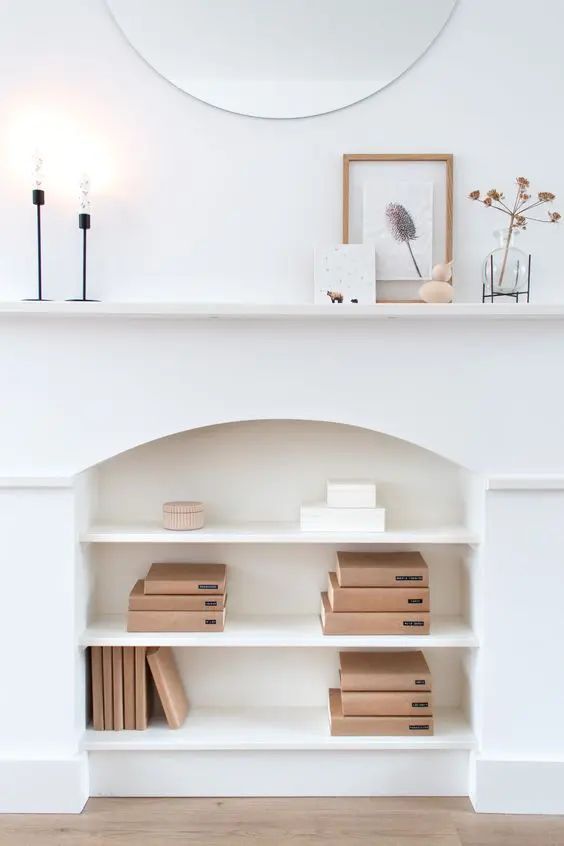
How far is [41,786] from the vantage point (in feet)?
6.10

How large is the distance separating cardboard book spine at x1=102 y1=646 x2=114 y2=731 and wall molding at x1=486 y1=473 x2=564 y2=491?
1.09 metres

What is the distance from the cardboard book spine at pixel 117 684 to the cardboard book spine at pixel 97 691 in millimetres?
34

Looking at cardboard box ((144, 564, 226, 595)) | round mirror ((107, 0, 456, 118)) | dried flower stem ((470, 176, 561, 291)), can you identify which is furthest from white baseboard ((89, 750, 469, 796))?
round mirror ((107, 0, 456, 118))

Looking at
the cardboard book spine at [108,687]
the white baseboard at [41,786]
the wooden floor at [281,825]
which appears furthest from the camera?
the cardboard book spine at [108,687]

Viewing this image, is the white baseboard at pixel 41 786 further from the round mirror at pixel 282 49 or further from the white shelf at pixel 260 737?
the round mirror at pixel 282 49

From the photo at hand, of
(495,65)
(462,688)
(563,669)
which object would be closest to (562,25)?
(495,65)

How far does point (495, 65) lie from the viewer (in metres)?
2.01

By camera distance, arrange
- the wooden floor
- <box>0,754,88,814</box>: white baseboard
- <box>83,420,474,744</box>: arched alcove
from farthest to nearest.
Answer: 1. <box>83,420,474,744</box>: arched alcove
2. <box>0,754,88,814</box>: white baseboard
3. the wooden floor

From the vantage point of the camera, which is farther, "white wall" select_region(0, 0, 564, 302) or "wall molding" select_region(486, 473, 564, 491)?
"white wall" select_region(0, 0, 564, 302)

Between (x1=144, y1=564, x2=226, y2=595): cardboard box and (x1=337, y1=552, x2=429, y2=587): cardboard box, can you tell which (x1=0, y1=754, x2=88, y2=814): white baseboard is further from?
(x1=337, y1=552, x2=429, y2=587): cardboard box

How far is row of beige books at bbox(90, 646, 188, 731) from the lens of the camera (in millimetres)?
1949

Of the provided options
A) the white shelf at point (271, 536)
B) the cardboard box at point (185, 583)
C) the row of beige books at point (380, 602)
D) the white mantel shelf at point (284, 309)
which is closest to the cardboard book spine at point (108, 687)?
the cardboard box at point (185, 583)

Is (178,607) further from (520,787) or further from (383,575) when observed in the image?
(520,787)

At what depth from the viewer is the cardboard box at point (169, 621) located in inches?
75.6
